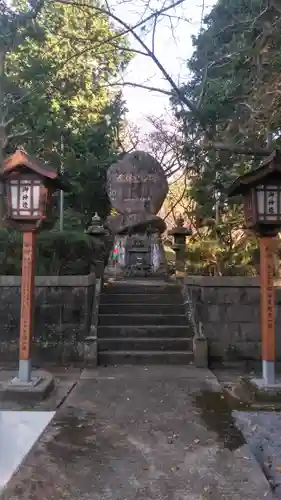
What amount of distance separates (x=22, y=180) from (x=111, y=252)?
24.2 ft

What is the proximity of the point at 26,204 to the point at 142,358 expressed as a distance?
3187 mm

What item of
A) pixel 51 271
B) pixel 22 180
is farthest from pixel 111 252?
pixel 22 180

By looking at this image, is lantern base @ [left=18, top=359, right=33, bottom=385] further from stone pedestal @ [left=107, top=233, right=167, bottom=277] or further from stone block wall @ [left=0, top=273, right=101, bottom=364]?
stone pedestal @ [left=107, top=233, right=167, bottom=277]

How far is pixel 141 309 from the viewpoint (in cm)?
847

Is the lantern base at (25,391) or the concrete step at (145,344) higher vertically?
the concrete step at (145,344)

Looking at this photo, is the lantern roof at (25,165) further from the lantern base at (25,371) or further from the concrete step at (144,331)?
the concrete step at (144,331)

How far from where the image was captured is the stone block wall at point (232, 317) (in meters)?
7.37

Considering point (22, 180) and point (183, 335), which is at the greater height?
point (22, 180)

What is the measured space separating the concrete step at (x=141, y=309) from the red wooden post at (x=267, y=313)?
9.58 feet

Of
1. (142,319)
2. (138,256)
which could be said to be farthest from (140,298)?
(138,256)

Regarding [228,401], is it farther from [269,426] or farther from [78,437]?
[78,437]

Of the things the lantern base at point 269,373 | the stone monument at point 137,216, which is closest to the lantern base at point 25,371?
the lantern base at point 269,373

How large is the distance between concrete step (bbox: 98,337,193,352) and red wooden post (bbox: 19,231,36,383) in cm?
207

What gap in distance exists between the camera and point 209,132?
359 inches
